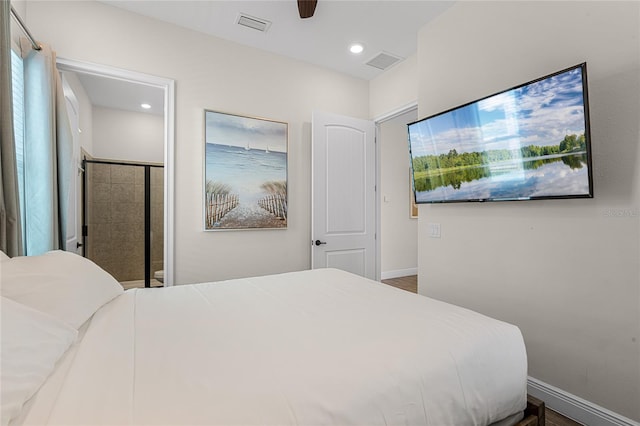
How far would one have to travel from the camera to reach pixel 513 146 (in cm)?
191

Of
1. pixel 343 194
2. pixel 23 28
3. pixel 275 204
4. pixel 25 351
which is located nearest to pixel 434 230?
pixel 343 194

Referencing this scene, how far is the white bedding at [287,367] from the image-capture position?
74 cm

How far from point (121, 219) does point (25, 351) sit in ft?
13.7

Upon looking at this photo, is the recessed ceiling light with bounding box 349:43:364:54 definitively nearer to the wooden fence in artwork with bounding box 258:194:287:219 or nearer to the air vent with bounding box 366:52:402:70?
the air vent with bounding box 366:52:402:70

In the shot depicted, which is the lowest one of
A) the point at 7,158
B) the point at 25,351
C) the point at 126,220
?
the point at 25,351

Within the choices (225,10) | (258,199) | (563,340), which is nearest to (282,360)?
(563,340)

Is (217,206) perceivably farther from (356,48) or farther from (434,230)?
(356,48)

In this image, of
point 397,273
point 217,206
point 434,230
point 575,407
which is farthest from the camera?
point 397,273

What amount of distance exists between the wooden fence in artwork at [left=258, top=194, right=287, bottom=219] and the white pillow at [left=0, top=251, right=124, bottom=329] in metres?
1.76

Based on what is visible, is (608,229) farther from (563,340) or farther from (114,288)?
(114,288)

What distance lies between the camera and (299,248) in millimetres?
3361

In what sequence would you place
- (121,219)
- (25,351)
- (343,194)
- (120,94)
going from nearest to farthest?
(25,351) < (343,194) < (120,94) < (121,219)

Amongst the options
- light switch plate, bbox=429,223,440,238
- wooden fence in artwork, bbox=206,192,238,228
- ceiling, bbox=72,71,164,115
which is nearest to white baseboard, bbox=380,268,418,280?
light switch plate, bbox=429,223,440,238

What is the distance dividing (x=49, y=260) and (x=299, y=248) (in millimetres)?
2267
